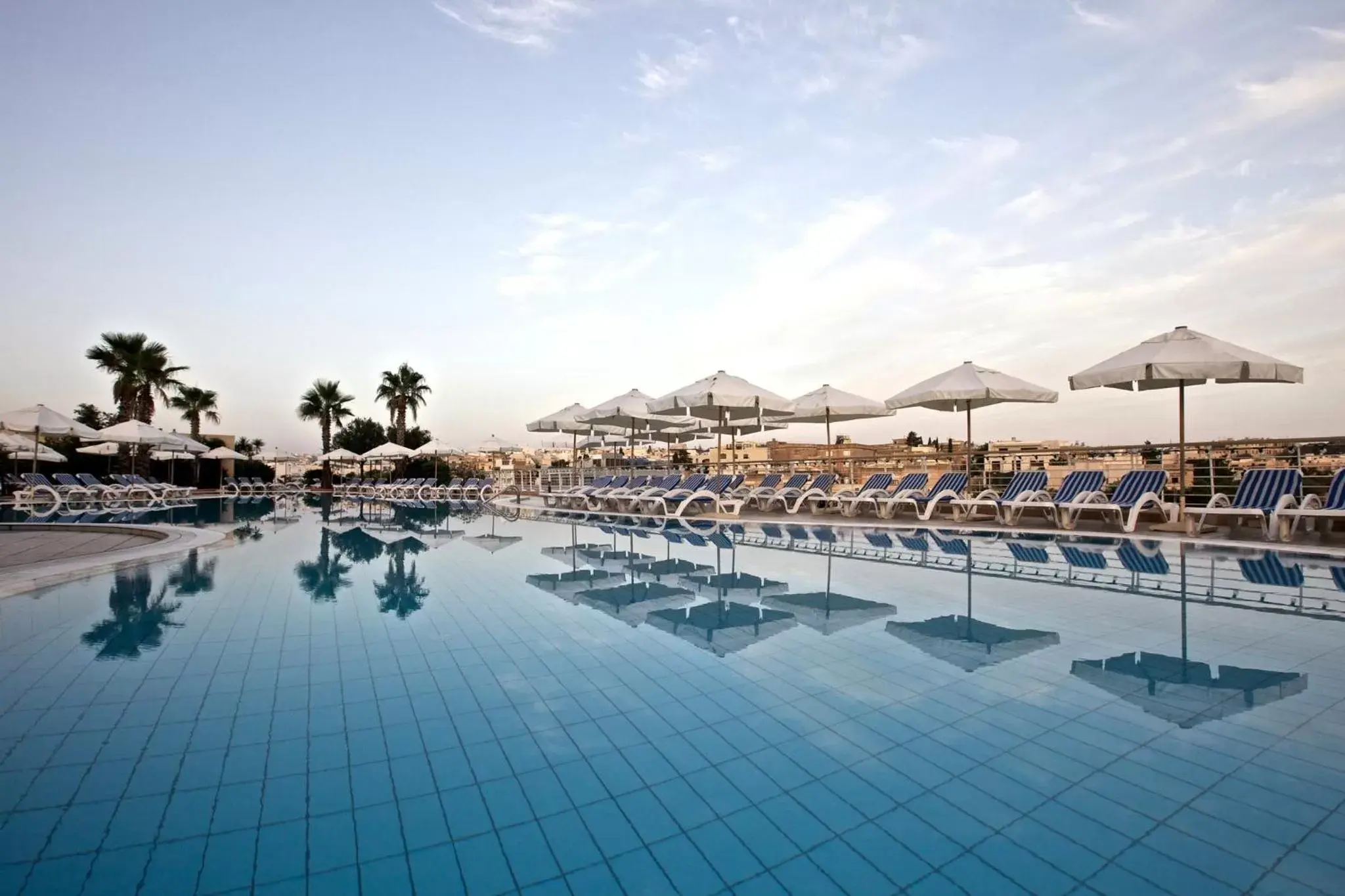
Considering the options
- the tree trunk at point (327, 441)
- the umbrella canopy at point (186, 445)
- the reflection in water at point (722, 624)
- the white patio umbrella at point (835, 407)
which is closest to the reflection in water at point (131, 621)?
the reflection in water at point (722, 624)

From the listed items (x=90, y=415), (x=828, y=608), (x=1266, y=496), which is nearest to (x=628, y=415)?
(x=828, y=608)

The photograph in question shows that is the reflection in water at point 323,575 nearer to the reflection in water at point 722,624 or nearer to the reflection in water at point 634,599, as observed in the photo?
the reflection in water at point 634,599

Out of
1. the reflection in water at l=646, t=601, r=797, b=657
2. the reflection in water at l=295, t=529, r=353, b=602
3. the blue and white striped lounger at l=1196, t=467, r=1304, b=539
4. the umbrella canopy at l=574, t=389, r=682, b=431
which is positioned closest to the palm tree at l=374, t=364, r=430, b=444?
the umbrella canopy at l=574, t=389, r=682, b=431

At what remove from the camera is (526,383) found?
24.7m

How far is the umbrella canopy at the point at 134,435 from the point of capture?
1589 centimetres

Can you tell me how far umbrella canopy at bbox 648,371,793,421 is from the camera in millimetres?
11773

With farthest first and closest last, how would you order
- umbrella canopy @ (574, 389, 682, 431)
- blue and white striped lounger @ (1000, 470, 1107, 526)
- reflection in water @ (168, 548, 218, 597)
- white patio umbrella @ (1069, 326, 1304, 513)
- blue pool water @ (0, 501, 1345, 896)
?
umbrella canopy @ (574, 389, 682, 431)
blue and white striped lounger @ (1000, 470, 1107, 526)
white patio umbrella @ (1069, 326, 1304, 513)
reflection in water @ (168, 548, 218, 597)
blue pool water @ (0, 501, 1345, 896)

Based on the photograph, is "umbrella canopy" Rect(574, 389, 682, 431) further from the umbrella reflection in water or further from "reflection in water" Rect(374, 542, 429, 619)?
the umbrella reflection in water

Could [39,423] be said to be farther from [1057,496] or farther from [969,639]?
[1057,496]

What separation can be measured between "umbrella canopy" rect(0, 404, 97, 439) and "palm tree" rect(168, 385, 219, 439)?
11830mm

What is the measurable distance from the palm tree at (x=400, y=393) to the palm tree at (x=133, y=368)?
29.0ft

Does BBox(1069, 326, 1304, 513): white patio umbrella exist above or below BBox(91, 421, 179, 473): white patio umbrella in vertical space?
above

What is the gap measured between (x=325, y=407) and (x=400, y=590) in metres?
29.0

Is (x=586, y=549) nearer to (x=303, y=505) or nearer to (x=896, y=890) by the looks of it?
(x=896, y=890)
